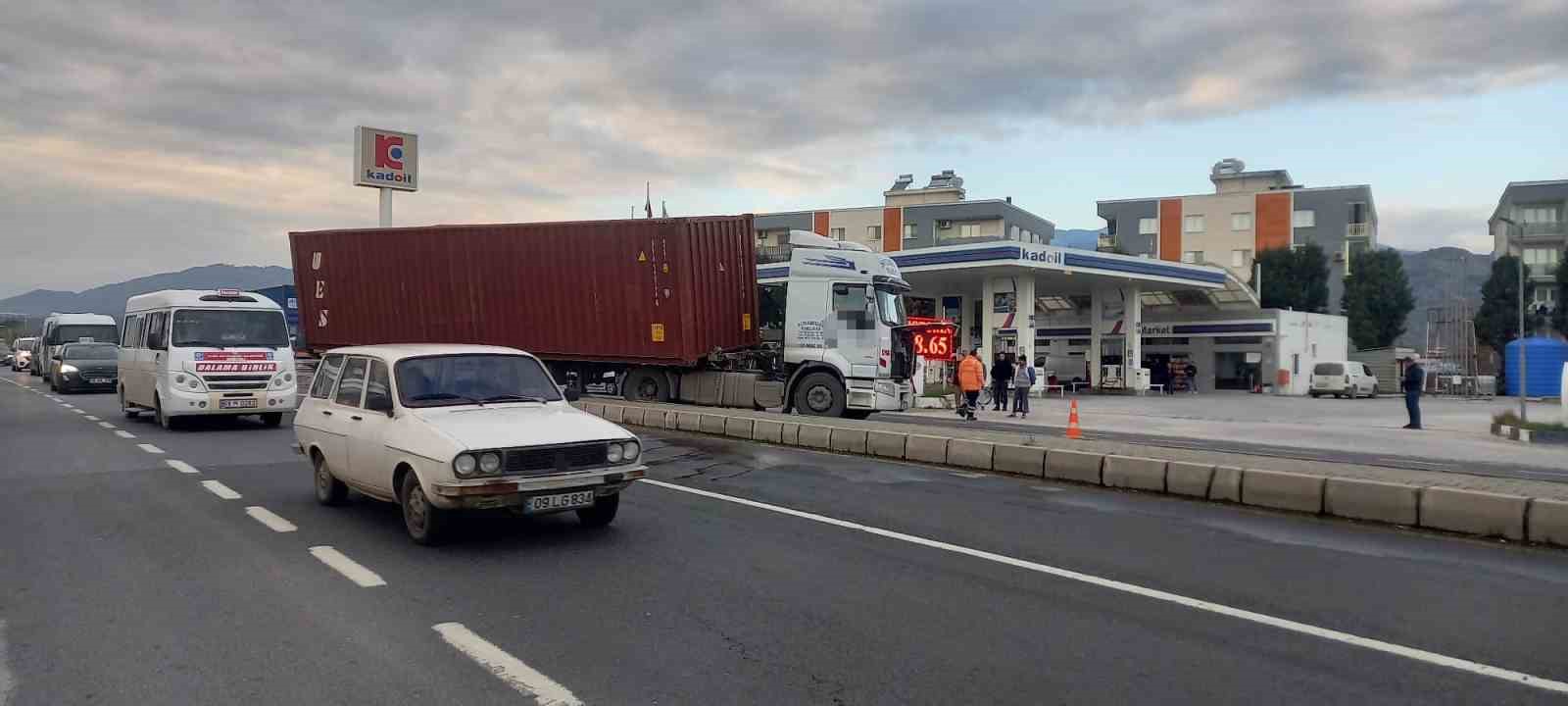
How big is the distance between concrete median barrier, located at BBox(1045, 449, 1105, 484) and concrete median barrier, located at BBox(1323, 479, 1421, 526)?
246 centimetres

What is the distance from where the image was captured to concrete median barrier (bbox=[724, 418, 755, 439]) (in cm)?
1619

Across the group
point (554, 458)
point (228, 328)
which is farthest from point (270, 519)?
point (228, 328)

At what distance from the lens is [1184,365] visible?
47.7 m

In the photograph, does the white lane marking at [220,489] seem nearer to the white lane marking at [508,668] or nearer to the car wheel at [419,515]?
the car wheel at [419,515]

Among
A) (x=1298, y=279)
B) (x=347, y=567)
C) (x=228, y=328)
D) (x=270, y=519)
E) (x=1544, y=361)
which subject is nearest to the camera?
(x=347, y=567)

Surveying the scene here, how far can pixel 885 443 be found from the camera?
13945 millimetres

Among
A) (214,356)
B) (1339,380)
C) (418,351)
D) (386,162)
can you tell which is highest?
(386,162)

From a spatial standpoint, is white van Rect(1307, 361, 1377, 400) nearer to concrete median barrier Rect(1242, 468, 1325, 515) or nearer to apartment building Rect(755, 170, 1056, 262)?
apartment building Rect(755, 170, 1056, 262)

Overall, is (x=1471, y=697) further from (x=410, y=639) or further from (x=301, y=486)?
(x=301, y=486)

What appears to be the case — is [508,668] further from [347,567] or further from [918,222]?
[918,222]

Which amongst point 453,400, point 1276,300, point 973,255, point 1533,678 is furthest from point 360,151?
point 1276,300

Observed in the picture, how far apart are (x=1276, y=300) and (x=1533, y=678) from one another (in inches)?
2426

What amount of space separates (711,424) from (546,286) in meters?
5.99

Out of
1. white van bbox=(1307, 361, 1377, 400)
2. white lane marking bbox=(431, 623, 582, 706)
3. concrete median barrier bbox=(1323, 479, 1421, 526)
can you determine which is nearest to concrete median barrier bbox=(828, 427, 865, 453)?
concrete median barrier bbox=(1323, 479, 1421, 526)
